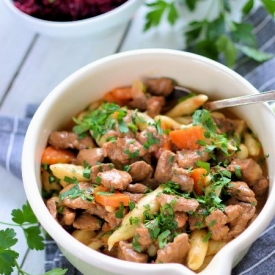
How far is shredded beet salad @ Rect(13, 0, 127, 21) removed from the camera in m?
2.04

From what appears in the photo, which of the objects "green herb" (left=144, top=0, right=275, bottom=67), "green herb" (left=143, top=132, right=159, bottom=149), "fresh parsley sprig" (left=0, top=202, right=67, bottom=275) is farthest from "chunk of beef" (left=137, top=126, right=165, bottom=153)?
"green herb" (left=144, top=0, right=275, bottom=67)

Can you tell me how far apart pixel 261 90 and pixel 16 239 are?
2.92 ft

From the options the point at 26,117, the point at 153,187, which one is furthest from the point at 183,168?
the point at 26,117

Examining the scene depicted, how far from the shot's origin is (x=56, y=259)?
171cm

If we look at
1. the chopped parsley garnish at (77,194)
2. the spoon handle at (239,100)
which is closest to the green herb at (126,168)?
the chopped parsley garnish at (77,194)

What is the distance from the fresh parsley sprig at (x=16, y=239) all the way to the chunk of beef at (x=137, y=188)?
0.88ft

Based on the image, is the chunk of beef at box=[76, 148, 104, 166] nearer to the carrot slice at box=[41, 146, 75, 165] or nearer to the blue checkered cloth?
the carrot slice at box=[41, 146, 75, 165]

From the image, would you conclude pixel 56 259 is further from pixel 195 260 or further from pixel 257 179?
pixel 257 179

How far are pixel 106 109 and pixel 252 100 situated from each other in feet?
1.31

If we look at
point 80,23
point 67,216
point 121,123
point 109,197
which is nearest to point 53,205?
point 67,216

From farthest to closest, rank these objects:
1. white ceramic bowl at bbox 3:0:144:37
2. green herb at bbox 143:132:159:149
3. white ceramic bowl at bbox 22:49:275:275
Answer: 1. white ceramic bowl at bbox 3:0:144:37
2. green herb at bbox 143:132:159:149
3. white ceramic bowl at bbox 22:49:275:275

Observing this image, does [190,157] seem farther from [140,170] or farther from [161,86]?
[161,86]

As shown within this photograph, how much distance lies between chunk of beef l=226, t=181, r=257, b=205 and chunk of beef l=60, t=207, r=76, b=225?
1.29 ft

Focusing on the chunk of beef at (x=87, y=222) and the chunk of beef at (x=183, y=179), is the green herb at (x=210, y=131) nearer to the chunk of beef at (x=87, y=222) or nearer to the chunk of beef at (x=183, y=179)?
the chunk of beef at (x=183, y=179)
